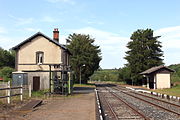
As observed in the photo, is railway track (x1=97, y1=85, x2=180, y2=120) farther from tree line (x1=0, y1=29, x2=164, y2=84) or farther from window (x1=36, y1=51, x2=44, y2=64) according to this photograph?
tree line (x1=0, y1=29, x2=164, y2=84)

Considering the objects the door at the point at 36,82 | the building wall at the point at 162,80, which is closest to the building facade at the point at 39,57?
the door at the point at 36,82

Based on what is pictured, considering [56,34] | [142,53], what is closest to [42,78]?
[56,34]

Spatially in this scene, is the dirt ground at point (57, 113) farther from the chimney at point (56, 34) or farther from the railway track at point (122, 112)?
the chimney at point (56, 34)

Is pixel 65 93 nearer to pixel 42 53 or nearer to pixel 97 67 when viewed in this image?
pixel 42 53

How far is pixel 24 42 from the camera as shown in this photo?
105ft

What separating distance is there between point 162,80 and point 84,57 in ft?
70.0

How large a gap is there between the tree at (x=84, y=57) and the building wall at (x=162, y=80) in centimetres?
1926

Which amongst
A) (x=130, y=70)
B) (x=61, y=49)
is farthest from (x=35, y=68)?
(x=130, y=70)

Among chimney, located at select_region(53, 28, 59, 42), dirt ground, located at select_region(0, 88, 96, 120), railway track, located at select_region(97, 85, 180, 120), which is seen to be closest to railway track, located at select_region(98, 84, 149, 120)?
railway track, located at select_region(97, 85, 180, 120)

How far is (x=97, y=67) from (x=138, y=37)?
525 inches

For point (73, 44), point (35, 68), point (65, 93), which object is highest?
point (73, 44)

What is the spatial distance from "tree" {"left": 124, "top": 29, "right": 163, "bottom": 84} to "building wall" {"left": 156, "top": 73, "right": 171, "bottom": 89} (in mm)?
16151

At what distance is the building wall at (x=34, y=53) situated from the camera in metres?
31.5

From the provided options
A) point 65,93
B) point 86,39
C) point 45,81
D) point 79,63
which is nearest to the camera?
point 65,93
